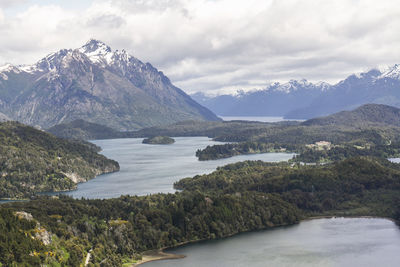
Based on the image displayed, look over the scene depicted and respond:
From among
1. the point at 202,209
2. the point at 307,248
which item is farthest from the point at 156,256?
the point at 307,248

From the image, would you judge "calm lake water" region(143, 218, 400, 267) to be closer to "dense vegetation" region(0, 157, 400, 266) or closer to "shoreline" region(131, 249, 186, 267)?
"shoreline" region(131, 249, 186, 267)

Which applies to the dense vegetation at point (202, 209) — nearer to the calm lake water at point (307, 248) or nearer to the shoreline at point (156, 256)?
the shoreline at point (156, 256)

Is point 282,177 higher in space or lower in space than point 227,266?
higher

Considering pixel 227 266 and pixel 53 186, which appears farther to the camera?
pixel 53 186

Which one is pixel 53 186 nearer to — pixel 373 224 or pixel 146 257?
pixel 146 257

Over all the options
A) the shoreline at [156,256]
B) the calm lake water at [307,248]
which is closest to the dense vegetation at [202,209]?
the shoreline at [156,256]

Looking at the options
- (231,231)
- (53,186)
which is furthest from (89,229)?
(53,186)

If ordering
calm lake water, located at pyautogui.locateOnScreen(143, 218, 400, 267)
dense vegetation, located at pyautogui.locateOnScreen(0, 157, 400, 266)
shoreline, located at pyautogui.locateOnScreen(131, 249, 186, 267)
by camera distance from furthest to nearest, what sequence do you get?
shoreline, located at pyautogui.locateOnScreen(131, 249, 186, 267) < dense vegetation, located at pyautogui.locateOnScreen(0, 157, 400, 266) < calm lake water, located at pyautogui.locateOnScreen(143, 218, 400, 267)

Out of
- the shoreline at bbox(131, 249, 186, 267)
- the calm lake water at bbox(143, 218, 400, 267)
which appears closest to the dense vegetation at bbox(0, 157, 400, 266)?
the shoreline at bbox(131, 249, 186, 267)

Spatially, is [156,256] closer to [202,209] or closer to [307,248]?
[202,209]
